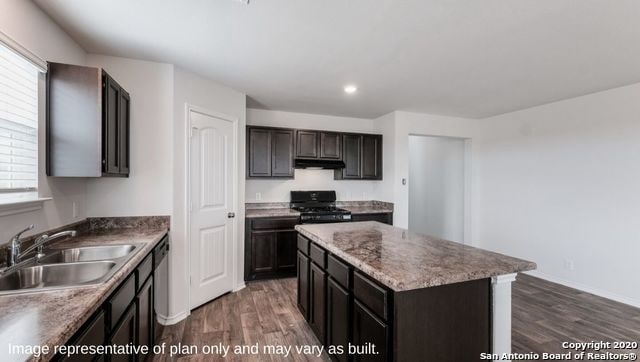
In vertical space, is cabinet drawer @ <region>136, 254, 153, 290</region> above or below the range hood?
below

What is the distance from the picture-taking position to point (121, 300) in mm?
1489

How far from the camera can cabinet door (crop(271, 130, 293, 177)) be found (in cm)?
422

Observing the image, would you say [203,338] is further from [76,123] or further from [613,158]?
[613,158]

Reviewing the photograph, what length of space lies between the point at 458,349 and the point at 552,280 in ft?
11.5

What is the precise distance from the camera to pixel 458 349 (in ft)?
4.93

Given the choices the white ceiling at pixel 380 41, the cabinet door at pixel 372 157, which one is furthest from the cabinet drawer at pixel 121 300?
the cabinet door at pixel 372 157

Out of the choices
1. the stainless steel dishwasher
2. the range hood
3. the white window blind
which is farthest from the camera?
the range hood

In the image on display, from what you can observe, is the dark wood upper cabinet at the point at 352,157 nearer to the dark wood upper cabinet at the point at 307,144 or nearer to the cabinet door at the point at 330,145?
the cabinet door at the point at 330,145

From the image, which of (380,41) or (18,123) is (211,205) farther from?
(380,41)

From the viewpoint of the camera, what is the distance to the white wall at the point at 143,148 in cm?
257

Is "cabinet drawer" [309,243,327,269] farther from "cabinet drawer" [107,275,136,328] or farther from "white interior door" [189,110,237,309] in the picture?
"white interior door" [189,110,237,309]

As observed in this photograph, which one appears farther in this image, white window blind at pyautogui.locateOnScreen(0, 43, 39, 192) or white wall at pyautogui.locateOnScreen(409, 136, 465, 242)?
white wall at pyautogui.locateOnScreen(409, 136, 465, 242)

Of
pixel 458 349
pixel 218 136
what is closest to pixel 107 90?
pixel 218 136

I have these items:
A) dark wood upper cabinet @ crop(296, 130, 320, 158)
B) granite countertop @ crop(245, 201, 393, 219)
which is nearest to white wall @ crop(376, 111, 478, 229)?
granite countertop @ crop(245, 201, 393, 219)
